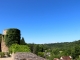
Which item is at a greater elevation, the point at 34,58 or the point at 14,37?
the point at 14,37

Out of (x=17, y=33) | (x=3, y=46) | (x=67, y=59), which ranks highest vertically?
(x=17, y=33)

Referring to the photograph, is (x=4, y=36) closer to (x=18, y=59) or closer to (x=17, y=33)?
(x=17, y=33)

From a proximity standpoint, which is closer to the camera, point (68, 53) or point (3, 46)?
point (3, 46)

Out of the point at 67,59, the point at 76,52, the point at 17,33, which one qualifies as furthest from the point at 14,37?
the point at 76,52

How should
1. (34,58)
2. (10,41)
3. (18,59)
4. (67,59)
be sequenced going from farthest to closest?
(67,59) → (10,41) → (34,58) → (18,59)

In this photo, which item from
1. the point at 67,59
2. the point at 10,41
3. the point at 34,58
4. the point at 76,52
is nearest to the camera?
the point at 34,58

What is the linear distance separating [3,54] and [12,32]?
4.45 metres

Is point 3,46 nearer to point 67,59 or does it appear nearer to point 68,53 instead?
point 67,59

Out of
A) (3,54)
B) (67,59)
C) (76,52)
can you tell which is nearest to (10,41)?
(3,54)

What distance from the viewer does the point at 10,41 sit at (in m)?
18.0

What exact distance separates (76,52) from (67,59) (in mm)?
14205

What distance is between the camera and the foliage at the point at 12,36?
1802 centimetres

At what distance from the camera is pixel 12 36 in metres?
18.2

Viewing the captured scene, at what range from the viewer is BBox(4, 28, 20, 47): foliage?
18.0 metres
